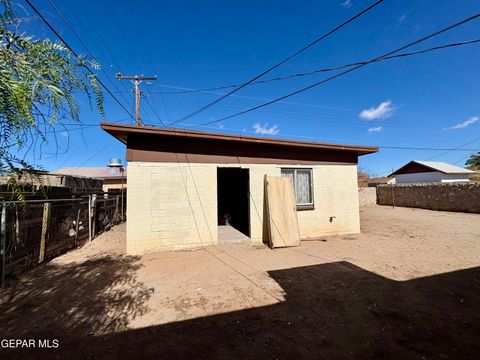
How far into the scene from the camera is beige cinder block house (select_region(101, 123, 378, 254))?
5.82 metres

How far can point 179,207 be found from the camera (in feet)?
20.2

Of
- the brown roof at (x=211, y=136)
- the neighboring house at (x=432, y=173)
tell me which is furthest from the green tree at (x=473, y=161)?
the brown roof at (x=211, y=136)

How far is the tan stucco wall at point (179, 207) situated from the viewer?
19.0 feet

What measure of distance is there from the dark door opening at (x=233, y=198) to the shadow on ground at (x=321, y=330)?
5281 mm

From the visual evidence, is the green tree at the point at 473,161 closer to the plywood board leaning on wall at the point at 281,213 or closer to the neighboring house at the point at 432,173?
the neighboring house at the point at 432,173

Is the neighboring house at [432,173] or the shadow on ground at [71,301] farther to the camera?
the neighboring house at [432,173]

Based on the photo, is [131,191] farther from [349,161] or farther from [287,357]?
[349,161]

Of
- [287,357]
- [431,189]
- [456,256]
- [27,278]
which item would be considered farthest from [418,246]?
[431,189]

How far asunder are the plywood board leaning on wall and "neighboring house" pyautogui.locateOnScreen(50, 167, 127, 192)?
18.6 metres

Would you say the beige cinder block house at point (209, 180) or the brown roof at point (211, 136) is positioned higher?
the brown roof at point (211, 136)

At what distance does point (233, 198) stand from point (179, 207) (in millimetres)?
4931

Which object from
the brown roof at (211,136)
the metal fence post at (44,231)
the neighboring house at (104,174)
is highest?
the neighboring house at (104,174)

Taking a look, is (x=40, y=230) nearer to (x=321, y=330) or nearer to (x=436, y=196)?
(x=321, y=330)

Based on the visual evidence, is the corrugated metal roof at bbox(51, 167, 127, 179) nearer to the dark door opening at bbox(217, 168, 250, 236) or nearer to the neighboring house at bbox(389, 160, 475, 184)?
the dark door opening at bbox(217, 168, 250, 236)
